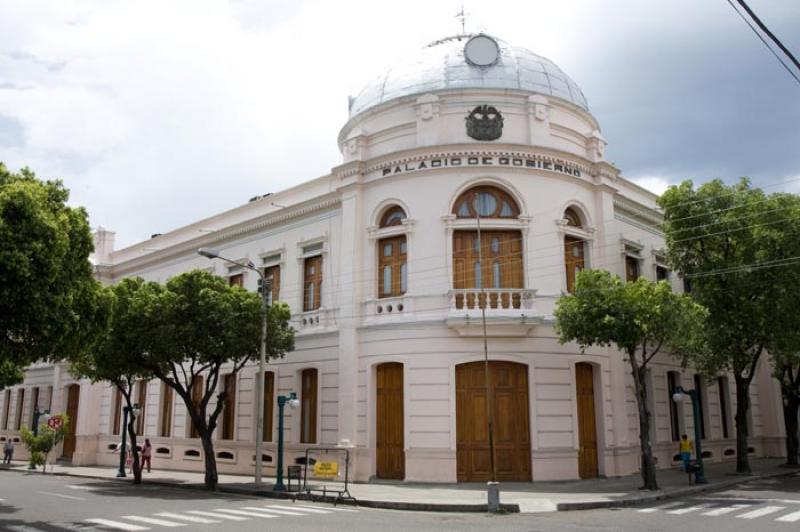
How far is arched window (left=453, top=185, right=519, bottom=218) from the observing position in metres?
22.1

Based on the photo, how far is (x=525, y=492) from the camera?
729 inches

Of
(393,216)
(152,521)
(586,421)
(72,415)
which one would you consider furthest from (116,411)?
(586,421)

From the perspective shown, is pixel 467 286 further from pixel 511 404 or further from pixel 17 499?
pixel 17 499

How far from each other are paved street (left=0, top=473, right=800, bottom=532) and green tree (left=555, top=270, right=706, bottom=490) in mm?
3067

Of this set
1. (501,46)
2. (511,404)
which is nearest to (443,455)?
(511,404)

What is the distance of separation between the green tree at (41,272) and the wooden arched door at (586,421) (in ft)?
46.1

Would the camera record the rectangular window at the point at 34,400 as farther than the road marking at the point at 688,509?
Yes

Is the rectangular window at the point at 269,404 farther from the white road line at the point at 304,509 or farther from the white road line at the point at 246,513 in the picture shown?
the white road line at the point at 246,513

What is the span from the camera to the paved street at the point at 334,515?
524 inches

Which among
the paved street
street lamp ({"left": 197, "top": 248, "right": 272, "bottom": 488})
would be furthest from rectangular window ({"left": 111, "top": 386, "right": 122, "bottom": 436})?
street lamp ({"left": 197, "top": 248, "right": 272, "bottom": 488})

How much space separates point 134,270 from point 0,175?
20221 mm

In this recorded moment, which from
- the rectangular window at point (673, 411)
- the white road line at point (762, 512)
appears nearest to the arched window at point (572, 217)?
the rectangular window at point (673, 411)

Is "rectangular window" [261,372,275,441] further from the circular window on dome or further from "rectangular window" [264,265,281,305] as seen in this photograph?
the circular window on dome

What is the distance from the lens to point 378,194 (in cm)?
2312
